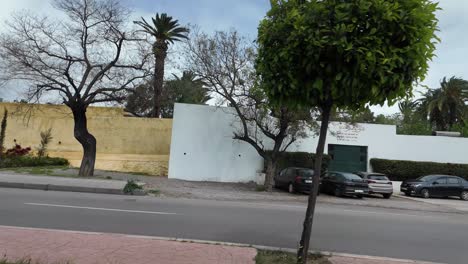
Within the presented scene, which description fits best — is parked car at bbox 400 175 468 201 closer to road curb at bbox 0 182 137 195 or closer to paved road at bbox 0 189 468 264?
paved road at bbox 0 189 468 264

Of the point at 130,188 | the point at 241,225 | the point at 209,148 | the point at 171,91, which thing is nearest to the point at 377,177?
the point at 209,148

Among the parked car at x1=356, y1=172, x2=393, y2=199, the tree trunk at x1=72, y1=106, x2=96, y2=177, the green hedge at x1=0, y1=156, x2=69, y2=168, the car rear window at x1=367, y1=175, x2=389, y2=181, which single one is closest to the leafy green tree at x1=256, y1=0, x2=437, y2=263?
the tree trunk at x1=72, y1=106, x2=96, y2=177

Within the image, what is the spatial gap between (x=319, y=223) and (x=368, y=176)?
13.4m

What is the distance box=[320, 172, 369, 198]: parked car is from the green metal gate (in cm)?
551

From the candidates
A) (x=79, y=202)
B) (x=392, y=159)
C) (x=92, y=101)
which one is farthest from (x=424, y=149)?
(x=79, y=202)

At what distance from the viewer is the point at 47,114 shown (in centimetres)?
3516

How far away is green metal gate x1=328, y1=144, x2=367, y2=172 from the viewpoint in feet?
90.8

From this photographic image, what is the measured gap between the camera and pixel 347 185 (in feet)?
68.9

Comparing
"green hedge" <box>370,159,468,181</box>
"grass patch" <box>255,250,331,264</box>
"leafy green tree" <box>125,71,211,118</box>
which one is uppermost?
"leafy green tree" <box>125,71,211,118</box>

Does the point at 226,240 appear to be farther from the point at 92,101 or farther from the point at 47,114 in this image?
the point at 47,114

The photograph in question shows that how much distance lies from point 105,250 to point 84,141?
16.2m

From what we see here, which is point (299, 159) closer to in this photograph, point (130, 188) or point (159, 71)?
point (159, 71)

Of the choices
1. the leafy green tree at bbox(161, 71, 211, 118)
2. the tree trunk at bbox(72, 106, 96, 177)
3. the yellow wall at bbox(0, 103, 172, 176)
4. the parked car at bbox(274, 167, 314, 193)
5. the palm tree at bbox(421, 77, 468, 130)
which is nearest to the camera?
the parked car at bbox(274, 167, 314, 193)

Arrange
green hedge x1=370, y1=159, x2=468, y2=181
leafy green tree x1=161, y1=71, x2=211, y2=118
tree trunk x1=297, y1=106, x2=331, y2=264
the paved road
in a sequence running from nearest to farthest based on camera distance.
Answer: tree trunk x1=297, y1=106, x2=331, y2=264 → the paved road → leafy green tree x1=161, y1=71, x2=211, y2=118 → green hedge x1=370, y1=159, x2=468, y2=181
